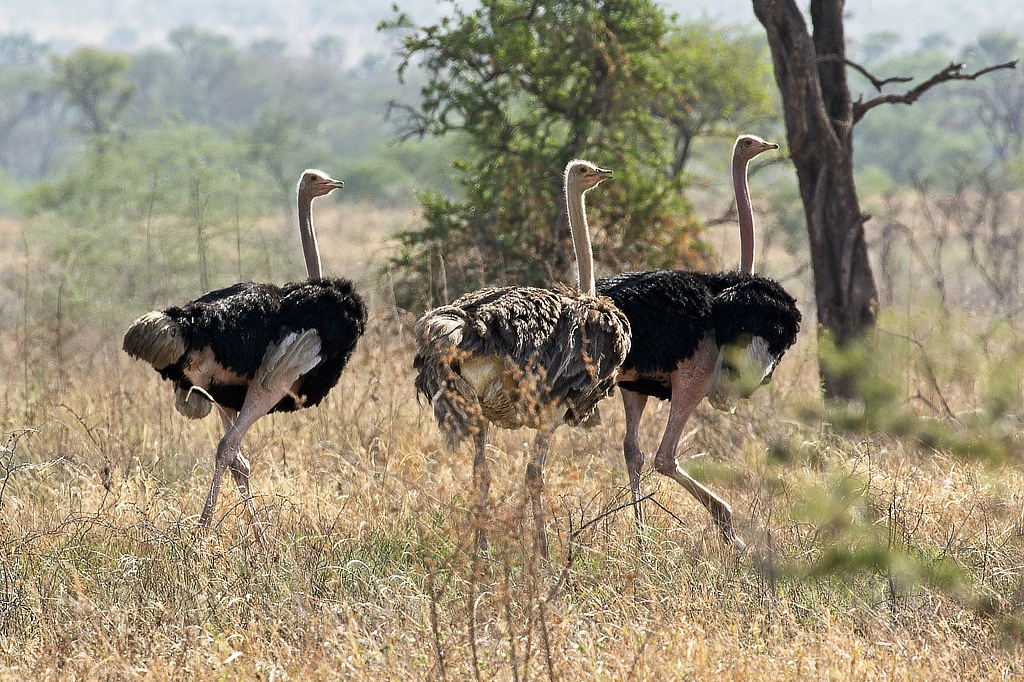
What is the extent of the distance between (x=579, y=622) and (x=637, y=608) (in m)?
0.27

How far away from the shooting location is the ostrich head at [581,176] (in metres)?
4.87

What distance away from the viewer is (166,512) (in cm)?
462

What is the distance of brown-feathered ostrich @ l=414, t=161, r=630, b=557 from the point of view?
12.4ft

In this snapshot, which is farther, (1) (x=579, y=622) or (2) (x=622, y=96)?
(2) (x=622, y=96)

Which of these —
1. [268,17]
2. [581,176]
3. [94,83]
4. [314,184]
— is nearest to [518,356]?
[581,176]

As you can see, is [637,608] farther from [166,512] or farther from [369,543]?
[166,512]

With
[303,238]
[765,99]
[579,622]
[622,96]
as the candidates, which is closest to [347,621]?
[579,622]

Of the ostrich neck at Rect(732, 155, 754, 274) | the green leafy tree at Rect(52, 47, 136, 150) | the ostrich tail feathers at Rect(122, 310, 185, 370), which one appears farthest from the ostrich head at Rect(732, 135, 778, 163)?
the green leafy tree at Rect(52, 47, 136, 150)

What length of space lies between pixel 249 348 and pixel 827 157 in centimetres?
333

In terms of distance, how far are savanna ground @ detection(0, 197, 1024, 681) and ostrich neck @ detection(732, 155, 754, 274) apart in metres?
0.81

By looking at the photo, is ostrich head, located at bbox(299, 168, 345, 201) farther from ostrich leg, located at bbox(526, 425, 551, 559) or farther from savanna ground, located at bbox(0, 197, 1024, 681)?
ostrich leg, located at bbox(526, 425, 551, 559)

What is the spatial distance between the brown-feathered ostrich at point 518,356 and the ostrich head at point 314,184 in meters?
1.77

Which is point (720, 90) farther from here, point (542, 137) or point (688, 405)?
point (688, 405)

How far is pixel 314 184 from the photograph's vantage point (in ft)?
18.8
